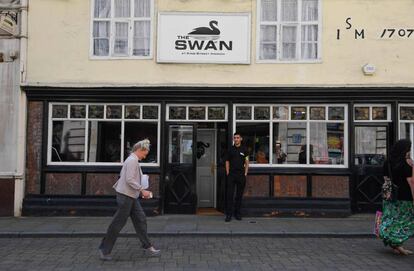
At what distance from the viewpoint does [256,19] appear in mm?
11938

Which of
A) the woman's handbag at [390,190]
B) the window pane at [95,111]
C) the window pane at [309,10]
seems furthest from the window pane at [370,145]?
the window pane at [95,111]

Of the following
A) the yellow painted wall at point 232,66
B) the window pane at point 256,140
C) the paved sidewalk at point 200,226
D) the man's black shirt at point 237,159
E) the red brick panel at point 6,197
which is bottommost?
the paved sidewalk at point 200,226

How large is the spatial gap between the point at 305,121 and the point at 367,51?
87.7 inches

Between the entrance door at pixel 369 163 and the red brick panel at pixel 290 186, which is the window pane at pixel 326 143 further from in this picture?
the red brick panel at pixel 290 186

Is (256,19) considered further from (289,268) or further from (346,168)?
(289,268)

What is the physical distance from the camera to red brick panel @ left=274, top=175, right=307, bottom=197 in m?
11.8

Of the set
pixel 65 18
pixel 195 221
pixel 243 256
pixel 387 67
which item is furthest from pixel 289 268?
pixel 65 18

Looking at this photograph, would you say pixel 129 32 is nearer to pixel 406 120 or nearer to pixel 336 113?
pixel 336 113

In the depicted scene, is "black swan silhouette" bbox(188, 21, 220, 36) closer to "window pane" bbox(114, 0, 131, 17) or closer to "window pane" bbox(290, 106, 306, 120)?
"window pane" bbox(114, 0, 131, 17)

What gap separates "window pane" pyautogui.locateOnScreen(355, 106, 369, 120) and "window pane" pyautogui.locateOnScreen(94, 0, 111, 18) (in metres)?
6.43

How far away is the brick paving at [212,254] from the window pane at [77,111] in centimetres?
345

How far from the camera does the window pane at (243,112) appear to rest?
39.3 ft

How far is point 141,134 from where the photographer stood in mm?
12055

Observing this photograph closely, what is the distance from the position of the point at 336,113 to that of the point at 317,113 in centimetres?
46
